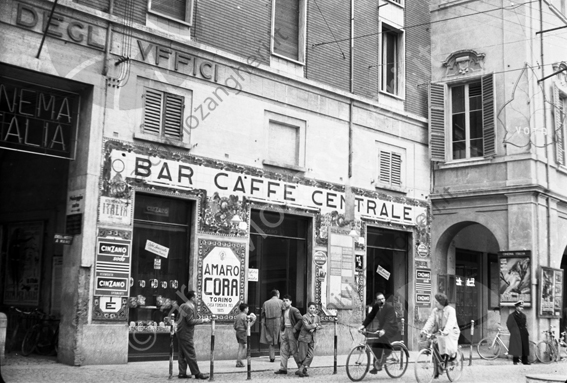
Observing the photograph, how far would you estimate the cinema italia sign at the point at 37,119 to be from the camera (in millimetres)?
14992

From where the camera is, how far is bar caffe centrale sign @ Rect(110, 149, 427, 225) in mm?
16875

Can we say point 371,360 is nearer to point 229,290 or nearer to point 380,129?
point 229,290

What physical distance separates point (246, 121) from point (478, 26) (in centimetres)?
1072

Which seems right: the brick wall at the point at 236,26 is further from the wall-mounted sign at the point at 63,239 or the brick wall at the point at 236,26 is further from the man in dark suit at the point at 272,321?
the man in dark suit at the point at 272,321

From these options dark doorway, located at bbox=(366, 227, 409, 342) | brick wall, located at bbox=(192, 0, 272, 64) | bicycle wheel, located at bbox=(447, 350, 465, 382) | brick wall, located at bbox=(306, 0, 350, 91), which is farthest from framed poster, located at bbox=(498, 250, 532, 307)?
brick wall, located at bbox=(192, 0, 272, 64)

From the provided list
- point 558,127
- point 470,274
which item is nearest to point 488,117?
point 558,127

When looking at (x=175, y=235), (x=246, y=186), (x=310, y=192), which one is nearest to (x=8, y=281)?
(x=175, y=235)

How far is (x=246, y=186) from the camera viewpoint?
19344 millimetres

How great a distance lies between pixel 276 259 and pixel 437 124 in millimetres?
9024

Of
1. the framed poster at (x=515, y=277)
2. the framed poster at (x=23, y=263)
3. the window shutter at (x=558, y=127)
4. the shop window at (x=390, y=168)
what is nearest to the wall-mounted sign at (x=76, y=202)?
the framed poster at (x=23, y=263)

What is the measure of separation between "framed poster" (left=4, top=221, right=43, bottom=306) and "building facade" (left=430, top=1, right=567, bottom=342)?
44.9ft

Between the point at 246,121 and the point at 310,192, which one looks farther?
the point at 310,192

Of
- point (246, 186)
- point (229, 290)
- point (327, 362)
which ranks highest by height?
point (246, 186)

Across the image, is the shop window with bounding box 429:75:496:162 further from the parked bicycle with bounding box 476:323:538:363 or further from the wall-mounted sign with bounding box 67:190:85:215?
the wall-mounted sign with bounding box 67:190:85:215
